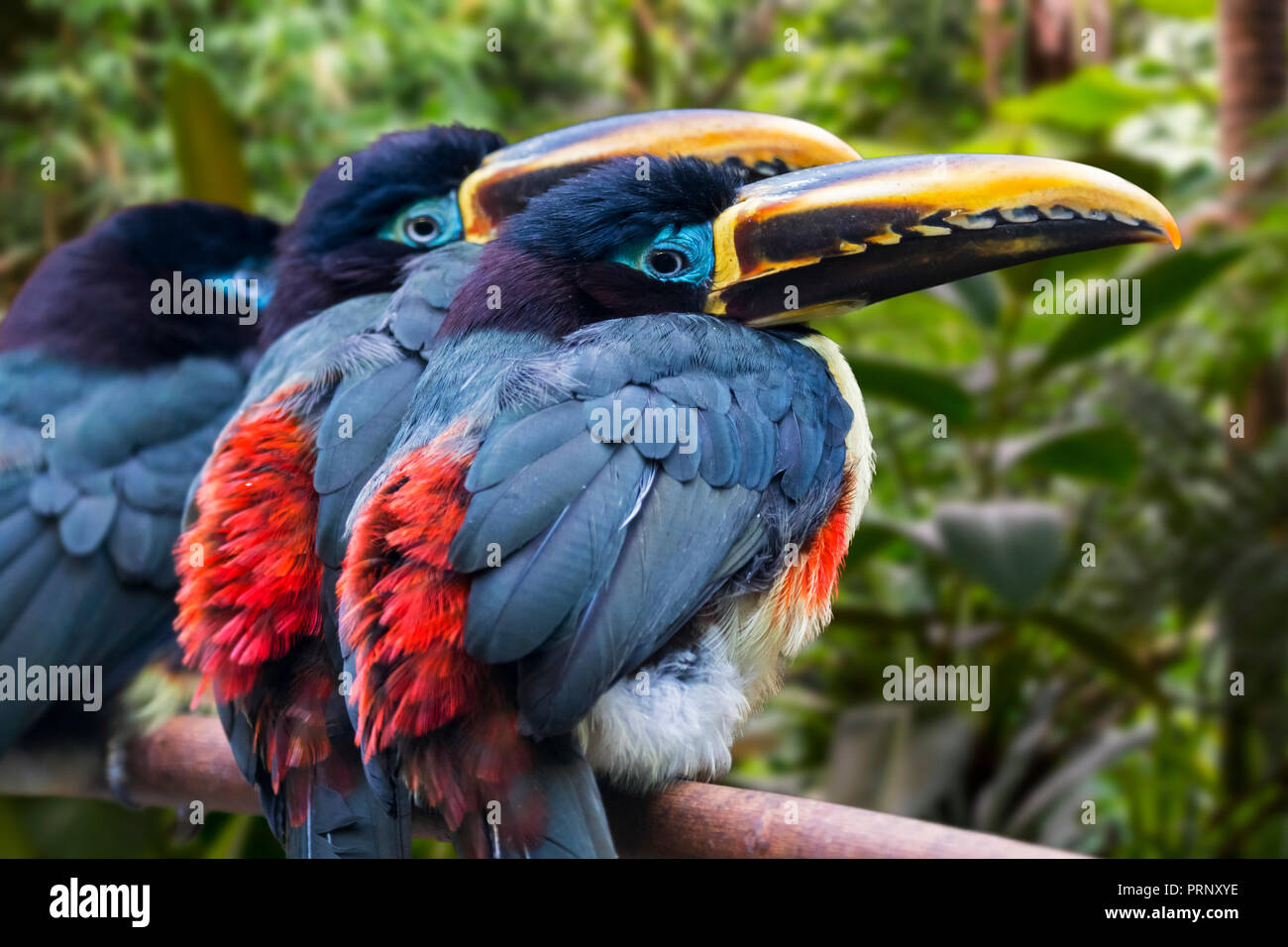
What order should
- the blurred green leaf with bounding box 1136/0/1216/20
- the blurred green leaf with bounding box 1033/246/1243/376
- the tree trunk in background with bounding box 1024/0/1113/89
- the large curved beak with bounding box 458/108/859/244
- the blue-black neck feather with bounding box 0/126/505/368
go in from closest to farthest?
the large curved beak with bounding box 458/108/859/244 → the blue-black neck feather with bounding box 0/126/505/368 → the blurred green leaf with bounding box 1033/246/1243/376 → the blurred green leaf with bounding box 1136/0/1216/20 → the tree trunk in background with bounding box 1024/0/1113/89

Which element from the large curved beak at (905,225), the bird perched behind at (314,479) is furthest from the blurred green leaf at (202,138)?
the large curved beak at (905,225)

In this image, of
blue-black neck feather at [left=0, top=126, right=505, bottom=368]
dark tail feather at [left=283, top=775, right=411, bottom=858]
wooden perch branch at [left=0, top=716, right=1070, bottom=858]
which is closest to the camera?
wooden perch branch at [left=0, top=716, right=1070, bottom=858]

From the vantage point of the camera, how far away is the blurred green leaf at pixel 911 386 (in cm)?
189

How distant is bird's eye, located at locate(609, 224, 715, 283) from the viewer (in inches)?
45.5

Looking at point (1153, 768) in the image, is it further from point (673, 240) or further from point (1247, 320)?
point (673, 240)

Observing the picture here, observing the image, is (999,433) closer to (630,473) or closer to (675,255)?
(675,255)

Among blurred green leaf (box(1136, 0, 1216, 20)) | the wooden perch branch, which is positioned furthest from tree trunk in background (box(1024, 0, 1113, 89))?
the wooden perch branch

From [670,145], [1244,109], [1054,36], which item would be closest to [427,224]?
[670,145]

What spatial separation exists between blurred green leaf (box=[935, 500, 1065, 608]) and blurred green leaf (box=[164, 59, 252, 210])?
1.34 m

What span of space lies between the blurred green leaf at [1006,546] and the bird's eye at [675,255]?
2.77ft

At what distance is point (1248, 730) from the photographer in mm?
2758

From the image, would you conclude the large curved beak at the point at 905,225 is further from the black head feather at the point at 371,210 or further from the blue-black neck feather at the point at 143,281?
the blue-black neck feather at the point at 143,281

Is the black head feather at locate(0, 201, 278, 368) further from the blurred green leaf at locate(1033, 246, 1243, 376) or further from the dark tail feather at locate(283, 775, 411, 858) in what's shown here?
the blurred green leaf at locate(1033, 246, 1243, 376)
